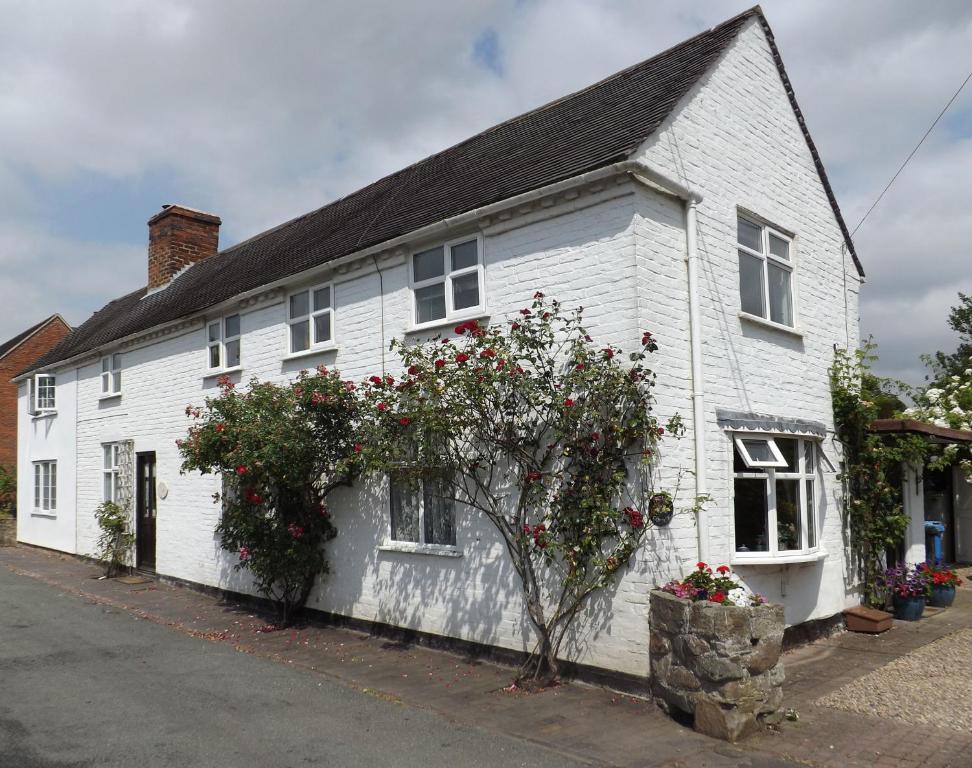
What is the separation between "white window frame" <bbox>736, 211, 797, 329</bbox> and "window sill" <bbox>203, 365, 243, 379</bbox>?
8.40 meters

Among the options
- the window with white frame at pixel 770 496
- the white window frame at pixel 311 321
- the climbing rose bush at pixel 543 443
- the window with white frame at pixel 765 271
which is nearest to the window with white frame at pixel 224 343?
the white window frame at pixel 311 321

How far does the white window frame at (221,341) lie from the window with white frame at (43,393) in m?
9.58

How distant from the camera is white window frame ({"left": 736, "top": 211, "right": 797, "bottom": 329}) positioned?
10.2 m

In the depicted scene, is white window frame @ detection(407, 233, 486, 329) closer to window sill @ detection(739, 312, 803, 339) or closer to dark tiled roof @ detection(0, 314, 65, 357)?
window sill @ detection(739, 312, 803, 339)

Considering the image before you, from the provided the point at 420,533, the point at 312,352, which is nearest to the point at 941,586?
the point at 420,533

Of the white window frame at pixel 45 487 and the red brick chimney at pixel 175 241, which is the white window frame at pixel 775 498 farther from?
the white window frame at pixel 45 487

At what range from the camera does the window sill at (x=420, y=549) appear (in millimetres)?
9859

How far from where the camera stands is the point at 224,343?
14531 mm

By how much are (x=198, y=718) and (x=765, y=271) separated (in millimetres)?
8229

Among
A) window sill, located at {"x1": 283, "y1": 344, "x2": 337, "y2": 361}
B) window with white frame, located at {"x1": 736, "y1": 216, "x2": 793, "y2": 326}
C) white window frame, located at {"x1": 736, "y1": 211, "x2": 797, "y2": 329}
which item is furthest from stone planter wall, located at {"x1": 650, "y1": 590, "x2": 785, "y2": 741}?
window sill, located at {"x1": 283, "y1": 344, "x2": 337, "y2": 361}

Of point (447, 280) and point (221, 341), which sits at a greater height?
point (447, 280)

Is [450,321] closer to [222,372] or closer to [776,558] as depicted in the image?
[776,558]

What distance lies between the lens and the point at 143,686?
847cm

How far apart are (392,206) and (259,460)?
14.5 ft
